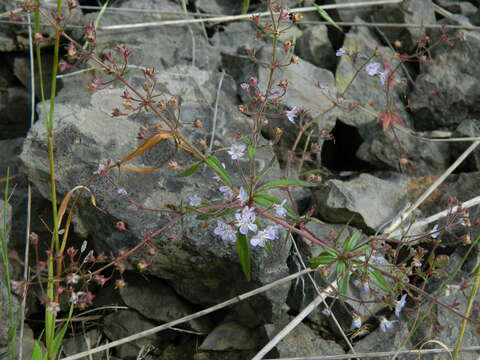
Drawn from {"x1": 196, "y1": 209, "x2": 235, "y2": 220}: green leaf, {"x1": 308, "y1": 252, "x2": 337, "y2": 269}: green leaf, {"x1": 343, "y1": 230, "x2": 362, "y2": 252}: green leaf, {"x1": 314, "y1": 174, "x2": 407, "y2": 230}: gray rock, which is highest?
{"x1": 196, "y1": 209, "x2": 235, "y2": 220}: green leaf

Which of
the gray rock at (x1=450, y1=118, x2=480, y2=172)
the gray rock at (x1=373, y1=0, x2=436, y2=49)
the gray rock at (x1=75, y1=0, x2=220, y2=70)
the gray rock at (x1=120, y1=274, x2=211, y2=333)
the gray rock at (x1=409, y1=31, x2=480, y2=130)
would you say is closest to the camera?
the gray rock at (x1=120, y1=274, x2=211, y2=333)

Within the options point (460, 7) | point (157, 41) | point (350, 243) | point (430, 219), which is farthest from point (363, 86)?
point (350, 243)

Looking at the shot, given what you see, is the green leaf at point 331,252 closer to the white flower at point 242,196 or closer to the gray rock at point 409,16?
the white flower at point 242,196

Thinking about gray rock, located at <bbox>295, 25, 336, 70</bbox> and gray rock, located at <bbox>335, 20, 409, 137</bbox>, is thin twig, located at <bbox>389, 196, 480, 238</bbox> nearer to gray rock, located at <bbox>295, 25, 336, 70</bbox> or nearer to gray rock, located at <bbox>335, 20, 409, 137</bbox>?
gray rock, located at <bbox>335, 20, 409, 137</bbox>

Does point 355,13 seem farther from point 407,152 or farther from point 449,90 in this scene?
point 407,152

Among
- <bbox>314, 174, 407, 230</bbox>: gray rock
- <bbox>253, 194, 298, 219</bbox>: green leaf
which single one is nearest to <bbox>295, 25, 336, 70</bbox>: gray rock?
<bbox>314, 174, 407, 230</bbox>: gray rock

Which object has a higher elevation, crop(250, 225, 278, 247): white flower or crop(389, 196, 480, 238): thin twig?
crop(250, 225, 278, 247): white flower

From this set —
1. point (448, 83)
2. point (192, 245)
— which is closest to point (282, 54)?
point (448, 83)
